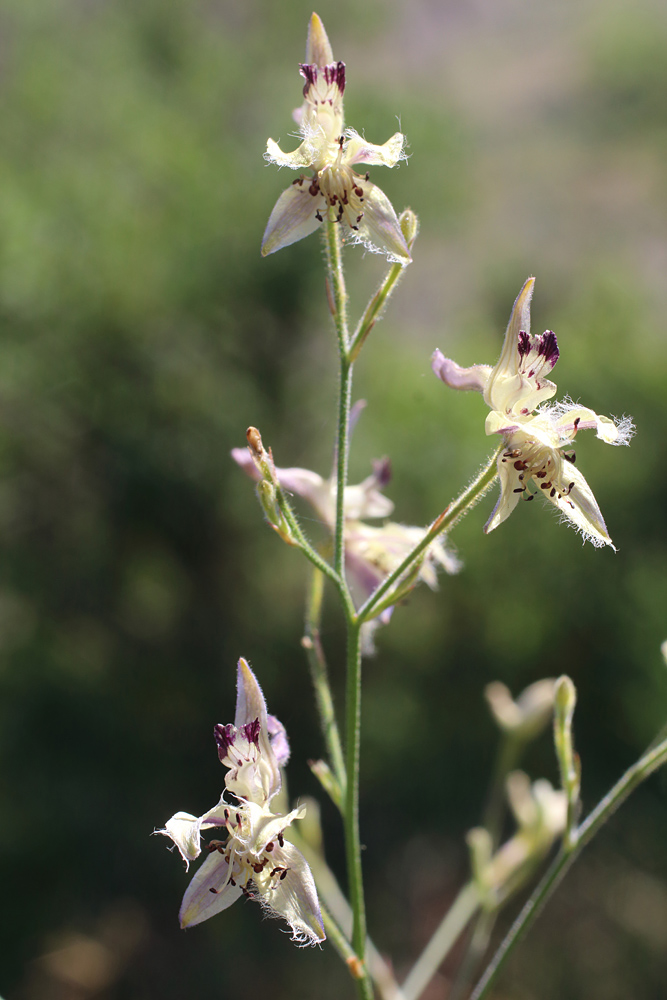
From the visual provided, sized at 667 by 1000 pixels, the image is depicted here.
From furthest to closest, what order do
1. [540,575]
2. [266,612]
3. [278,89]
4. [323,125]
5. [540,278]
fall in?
[540,278] < [278,89] < [266,612] < [540,575] < [323,125]

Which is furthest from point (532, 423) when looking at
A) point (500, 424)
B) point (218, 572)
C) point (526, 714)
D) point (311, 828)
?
point (218, 572)

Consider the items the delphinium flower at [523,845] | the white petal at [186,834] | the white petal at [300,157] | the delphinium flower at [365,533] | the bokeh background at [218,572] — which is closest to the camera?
the white petal at [186,834]

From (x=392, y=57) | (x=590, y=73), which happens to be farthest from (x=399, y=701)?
(x=590, y=73)

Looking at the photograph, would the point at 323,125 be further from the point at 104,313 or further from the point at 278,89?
the point at 278,89

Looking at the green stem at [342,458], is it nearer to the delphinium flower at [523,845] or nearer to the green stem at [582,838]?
the green stem at [582,838]

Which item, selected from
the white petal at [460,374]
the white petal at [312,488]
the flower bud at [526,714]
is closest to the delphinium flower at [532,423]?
the white petal at [460,374]

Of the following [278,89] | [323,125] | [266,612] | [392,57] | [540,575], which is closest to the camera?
[323,125]
